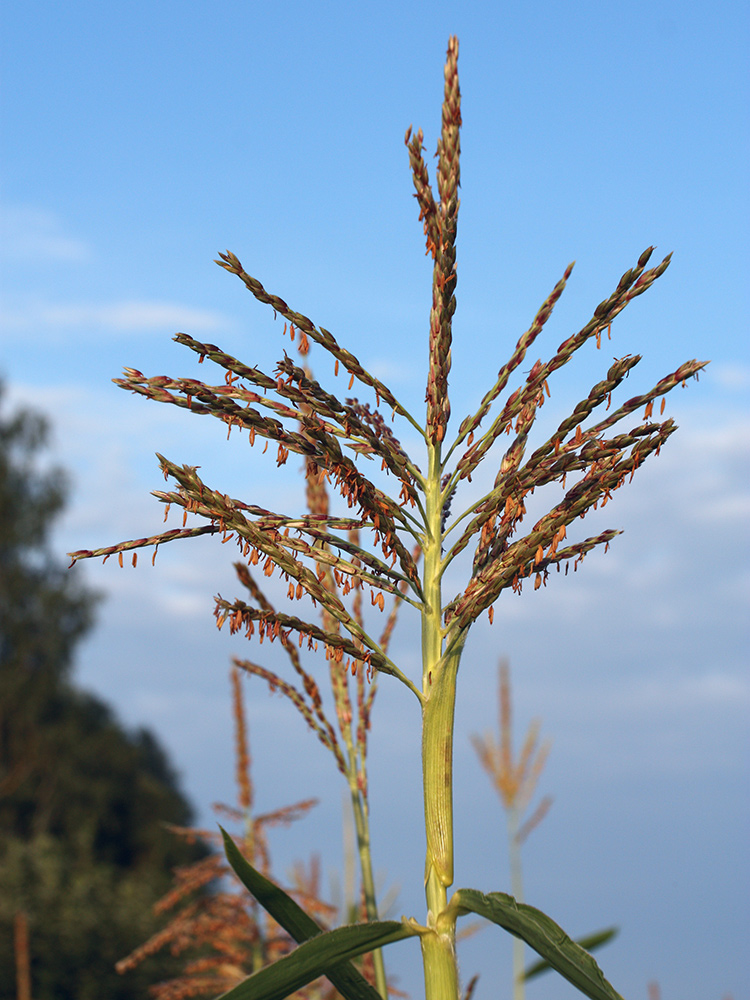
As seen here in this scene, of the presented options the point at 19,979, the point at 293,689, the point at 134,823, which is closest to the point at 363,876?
the point at 293,689

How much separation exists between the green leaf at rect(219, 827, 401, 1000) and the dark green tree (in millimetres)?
21277

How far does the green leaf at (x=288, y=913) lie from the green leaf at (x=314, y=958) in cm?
4

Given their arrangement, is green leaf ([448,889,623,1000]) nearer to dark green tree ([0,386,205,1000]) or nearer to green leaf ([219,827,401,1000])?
green leaf ([219,827,401,1000])

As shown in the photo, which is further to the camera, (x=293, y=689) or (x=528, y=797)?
(x=528, y=797)

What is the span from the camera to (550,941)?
4.67 ft

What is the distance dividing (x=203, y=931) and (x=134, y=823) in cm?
2304

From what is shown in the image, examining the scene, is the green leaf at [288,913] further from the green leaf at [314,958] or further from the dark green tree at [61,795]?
the dark green tree at [61,795]

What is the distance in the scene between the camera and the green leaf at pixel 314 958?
1.42 metres

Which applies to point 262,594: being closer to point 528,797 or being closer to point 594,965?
point 594,965

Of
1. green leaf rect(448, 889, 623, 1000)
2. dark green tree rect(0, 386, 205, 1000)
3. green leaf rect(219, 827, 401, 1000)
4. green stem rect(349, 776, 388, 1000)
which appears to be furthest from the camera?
dark green tree rect(0, 386, 205, 1000)

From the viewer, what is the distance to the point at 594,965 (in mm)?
1426

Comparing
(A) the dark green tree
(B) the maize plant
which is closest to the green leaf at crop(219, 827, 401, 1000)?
(B) the maize plant

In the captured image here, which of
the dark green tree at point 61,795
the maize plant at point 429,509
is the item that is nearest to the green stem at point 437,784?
the maize plant at point 429,509

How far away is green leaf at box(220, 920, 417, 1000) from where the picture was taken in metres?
1.42
